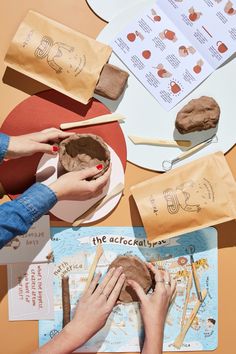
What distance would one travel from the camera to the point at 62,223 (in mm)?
1029

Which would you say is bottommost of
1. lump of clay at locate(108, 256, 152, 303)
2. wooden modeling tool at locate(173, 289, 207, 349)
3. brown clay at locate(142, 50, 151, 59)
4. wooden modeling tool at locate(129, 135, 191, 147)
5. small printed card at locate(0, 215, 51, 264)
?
wooden modeling tool at locate(173, 289, 207, 349)

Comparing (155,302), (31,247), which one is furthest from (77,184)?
(155,302)

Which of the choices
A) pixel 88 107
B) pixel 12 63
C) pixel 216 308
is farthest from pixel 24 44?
pixel 216 308

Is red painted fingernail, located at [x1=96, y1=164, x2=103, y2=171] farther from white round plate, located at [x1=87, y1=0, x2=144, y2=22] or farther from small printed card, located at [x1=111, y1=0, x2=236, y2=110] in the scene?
white round plate, located at [x1=87, y1=0, x2=144, y2=22]

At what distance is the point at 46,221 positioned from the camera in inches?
40.4

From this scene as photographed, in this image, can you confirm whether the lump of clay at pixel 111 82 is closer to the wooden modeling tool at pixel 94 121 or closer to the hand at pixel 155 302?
the wooden modeling tool at pixel 94 121

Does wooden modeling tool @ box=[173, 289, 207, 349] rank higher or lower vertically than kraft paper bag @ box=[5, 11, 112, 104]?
lower

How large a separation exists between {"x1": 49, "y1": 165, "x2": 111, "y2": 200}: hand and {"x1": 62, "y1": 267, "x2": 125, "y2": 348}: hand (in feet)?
0.57

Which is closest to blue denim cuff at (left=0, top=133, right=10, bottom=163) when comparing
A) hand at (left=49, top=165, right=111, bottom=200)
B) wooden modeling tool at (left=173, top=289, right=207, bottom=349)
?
hand at (left=49, top=165, right=111, bottom=200)

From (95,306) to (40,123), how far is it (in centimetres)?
38

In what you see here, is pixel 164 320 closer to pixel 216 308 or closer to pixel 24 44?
pixel 216 308

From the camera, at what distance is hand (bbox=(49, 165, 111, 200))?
958mm

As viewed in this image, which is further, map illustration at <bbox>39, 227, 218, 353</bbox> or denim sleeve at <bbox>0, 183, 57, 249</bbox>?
map illustration at <bbox>39, 227, 218, 353</bbox>

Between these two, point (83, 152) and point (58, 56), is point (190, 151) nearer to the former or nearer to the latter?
point (83, 152)
